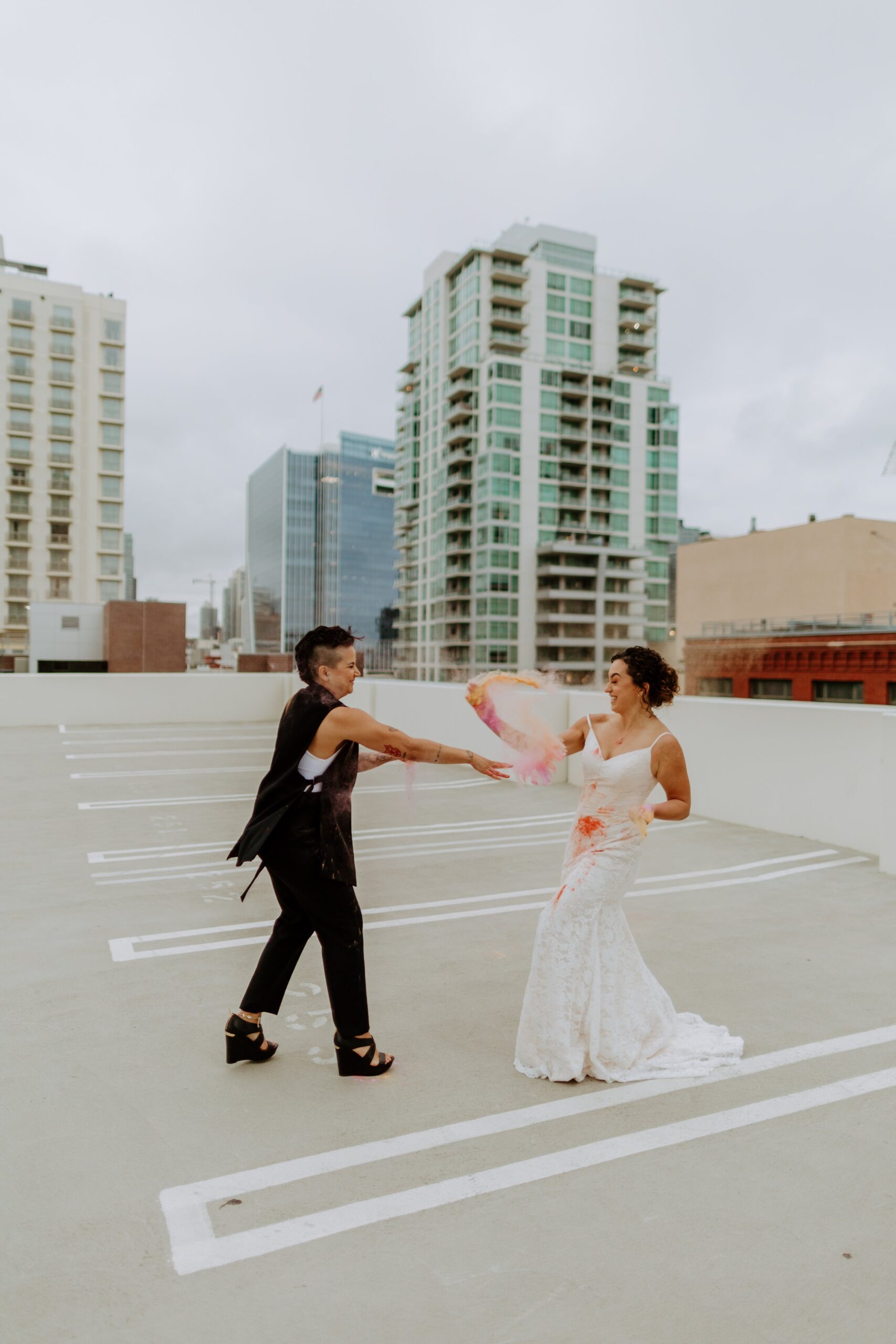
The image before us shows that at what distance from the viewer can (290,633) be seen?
14938 centimetres

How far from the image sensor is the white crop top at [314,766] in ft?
11.6

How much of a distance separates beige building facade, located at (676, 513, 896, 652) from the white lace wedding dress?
95.0 feet

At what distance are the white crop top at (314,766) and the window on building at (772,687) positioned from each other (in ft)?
170

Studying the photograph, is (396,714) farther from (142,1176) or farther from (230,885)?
(142,1176)

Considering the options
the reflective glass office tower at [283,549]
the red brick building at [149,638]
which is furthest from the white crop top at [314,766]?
the reflective glass office tower at [283,549]

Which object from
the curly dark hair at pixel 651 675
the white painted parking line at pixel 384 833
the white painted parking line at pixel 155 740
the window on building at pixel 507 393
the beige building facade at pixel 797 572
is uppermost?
the window on building at pixel 507 393

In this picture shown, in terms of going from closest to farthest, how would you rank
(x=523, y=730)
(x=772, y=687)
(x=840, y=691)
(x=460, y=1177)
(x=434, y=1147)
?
(x=460, y=1177), (x=434, y=1147), (x=523, y=730), (x=840, y=691), (x=772, y=687)

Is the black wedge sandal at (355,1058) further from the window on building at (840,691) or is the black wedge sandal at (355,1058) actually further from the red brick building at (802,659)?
the window on building at (840,691)

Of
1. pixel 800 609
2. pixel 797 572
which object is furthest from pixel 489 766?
pixel 800 609

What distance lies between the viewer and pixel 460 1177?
9.41 ft

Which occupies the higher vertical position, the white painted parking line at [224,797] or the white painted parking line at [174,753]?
the white painted parking line at [174,753]

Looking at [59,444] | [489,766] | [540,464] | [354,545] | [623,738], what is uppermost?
[354,545]

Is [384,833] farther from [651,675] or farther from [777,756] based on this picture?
[651,675]

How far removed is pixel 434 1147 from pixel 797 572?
4623 cm
